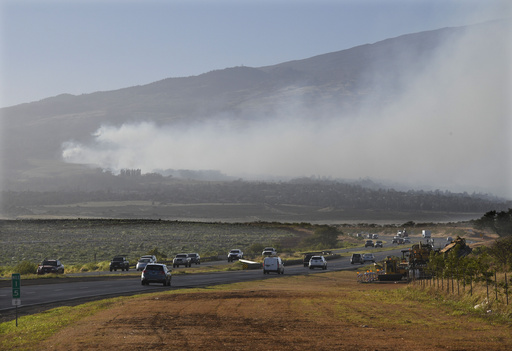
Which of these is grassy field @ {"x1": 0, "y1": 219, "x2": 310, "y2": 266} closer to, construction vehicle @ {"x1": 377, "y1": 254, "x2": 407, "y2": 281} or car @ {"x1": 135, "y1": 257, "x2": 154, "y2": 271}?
car @ {"x1": 135, "y1": 257, "x2": 154, "y2": 271}

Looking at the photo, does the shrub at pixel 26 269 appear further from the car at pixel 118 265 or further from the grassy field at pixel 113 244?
the car at pixel 118 265

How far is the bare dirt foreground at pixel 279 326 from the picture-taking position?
74.3 ft

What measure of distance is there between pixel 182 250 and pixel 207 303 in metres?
87.5

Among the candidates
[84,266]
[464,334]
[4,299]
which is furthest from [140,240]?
[464,334]

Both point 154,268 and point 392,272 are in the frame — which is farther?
point 392,272

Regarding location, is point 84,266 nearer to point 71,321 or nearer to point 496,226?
point 71,321

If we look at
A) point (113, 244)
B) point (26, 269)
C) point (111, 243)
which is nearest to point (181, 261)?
point (26, 269)

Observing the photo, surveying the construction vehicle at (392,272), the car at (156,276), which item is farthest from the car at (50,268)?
the construction vehicle at (392,272)

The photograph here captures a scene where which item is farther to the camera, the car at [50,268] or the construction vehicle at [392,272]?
the car at [50,268]

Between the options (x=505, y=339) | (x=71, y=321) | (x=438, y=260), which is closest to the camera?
(x=505, y=339)

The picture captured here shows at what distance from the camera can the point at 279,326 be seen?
27.5 metres

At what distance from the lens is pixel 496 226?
145375 millimetres

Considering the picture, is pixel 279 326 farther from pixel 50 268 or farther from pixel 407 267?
pixel 50 268

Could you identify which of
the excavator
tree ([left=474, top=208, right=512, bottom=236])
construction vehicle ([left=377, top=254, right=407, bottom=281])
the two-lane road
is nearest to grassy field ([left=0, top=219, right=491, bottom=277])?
tree ([left=474, top=208, right=512, bottom=236])
